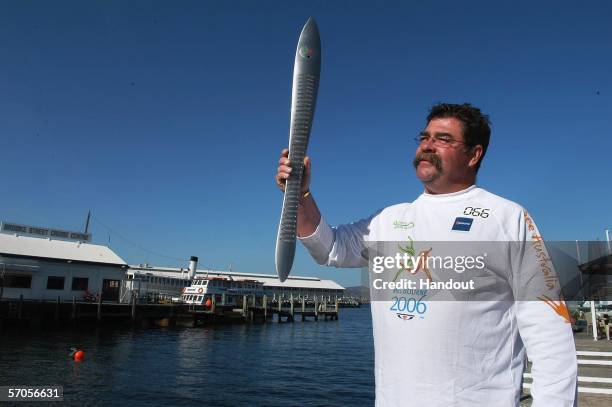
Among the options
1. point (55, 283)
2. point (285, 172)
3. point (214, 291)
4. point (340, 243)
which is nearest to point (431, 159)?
point (340, 243)

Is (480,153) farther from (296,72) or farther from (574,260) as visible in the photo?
(574,260)

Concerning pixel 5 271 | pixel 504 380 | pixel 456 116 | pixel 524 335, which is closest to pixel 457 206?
pixel 456 116

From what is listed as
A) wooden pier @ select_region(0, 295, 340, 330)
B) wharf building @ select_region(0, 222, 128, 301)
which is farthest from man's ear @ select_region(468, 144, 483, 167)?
wharf building @ select_region(0, 222, 128, 301)

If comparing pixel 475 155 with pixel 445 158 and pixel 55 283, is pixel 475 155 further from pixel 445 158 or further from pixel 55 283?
pixel 55 283

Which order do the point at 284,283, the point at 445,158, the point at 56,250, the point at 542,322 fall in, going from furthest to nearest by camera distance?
the point at 284,283 → the point at 56,250 → the point at 445,158 → the point at 542,322

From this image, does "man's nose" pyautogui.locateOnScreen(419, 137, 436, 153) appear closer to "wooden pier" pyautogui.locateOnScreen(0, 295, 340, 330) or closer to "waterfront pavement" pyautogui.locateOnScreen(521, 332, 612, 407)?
"waterfront pavement" pyautogui.locateOnScreen(521, 332, 612, 407)

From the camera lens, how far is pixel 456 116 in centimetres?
282

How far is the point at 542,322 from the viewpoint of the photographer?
2.22m

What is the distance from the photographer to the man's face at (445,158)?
108 inches

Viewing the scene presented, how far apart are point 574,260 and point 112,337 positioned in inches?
1394

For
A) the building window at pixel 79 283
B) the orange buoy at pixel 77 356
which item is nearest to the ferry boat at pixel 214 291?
the building window at pixel 79 283

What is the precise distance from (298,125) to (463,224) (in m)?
1.24

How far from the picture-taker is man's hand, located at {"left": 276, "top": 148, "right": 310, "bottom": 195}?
2.87 m

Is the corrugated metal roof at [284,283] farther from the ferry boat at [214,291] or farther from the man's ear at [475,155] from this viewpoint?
the man's ear at [475,155]
